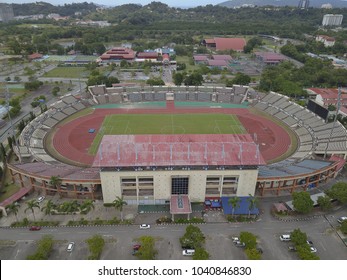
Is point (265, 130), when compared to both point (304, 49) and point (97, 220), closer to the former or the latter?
point (97, 220)

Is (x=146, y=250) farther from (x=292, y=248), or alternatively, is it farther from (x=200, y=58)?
(x=200, y=58)

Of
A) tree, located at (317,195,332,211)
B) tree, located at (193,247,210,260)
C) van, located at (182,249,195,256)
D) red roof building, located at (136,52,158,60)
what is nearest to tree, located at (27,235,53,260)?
van, located at (182,249,195,256)

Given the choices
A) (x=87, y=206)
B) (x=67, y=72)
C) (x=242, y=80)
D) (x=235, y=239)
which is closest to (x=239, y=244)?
(x=235, y=239)

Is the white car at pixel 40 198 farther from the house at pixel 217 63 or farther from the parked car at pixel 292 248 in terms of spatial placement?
the house at pixel 217 63

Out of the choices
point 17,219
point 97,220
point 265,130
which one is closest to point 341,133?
point 265,130

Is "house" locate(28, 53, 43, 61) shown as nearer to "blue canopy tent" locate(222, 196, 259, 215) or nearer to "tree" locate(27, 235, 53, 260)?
"tree" locate(27, 235, 53, 260)

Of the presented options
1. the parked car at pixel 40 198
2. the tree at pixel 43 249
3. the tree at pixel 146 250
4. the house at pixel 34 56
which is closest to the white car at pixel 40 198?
the parked car at pixel 40 198
